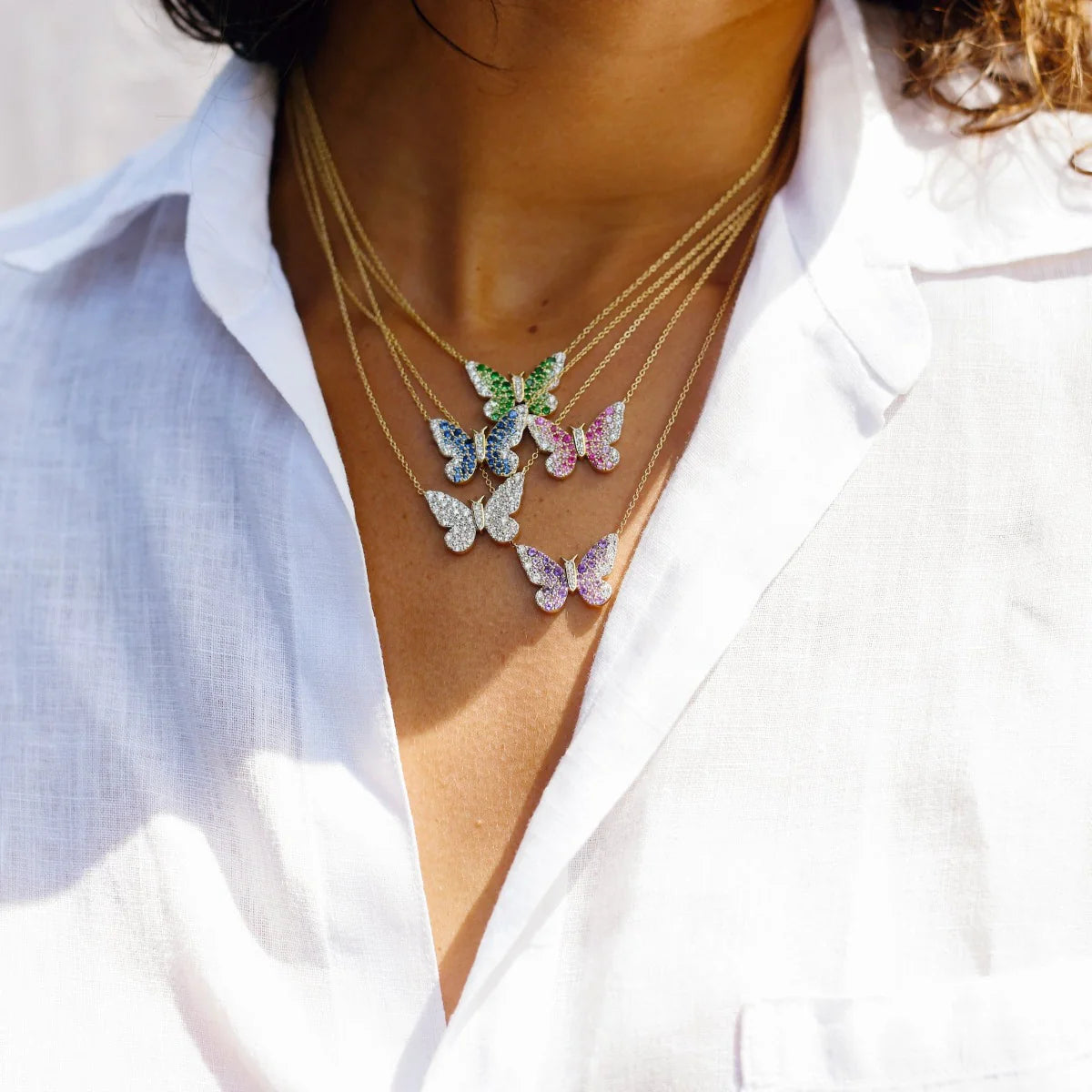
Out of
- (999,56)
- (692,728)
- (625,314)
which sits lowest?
(692,728)

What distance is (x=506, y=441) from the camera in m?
1.05

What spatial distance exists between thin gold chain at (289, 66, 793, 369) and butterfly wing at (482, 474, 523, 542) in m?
0.14

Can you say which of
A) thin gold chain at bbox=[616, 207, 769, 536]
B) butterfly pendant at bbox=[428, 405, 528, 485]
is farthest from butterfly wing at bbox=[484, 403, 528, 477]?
thin gold chain at bbox=[616, 207, 769, 536]

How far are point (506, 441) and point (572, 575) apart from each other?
0.49 ft

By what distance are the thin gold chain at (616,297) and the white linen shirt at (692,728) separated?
87 millimetres

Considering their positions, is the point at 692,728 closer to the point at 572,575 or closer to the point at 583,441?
the point at 572,575

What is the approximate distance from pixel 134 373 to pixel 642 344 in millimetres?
450

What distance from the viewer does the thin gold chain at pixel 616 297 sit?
1.10 m

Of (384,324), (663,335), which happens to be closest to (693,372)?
(663,335)

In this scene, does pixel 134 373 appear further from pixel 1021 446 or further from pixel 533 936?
pixel 1021 446

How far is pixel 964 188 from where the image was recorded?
101 centimetres

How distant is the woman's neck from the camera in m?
1.02

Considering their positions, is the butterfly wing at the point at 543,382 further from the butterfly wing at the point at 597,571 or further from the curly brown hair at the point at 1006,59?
the curly brown hair at the point at 1006,59

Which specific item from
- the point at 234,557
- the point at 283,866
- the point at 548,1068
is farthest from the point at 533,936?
the point at 234,557
